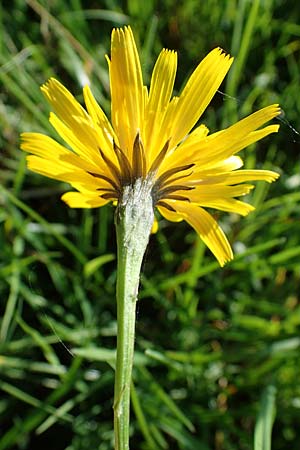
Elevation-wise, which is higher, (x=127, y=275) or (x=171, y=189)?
(x=171, y=189)

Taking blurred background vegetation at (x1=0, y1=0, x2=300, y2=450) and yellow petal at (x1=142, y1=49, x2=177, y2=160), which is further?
blurred background vegetation at (x1=0, y1=0, x2=300, y2=450)

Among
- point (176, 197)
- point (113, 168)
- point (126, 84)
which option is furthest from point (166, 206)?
point (126, 84)

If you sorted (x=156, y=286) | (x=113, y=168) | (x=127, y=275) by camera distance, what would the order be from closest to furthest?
(x=127, y=275)
(x=113, y=168)
(x=156, y=286)

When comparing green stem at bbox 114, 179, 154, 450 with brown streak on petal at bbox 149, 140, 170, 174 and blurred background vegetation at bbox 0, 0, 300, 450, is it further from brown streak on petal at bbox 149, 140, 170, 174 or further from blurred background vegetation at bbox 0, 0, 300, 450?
blurred background vegetation at bbox 0, 0, 300, 450

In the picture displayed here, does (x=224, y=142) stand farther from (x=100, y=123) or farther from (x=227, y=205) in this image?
(x=100, y=123)

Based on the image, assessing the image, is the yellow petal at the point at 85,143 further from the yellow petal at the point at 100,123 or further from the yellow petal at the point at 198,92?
the yellow petal at the point at 198,92

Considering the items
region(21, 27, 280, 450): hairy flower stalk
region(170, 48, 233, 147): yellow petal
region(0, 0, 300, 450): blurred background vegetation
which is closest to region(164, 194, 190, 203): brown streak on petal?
region(21, 27, 280, 450): hairy flower stalk

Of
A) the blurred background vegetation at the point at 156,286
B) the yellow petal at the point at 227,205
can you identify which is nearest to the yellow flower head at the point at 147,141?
the yellow petal at the point at 227,205
